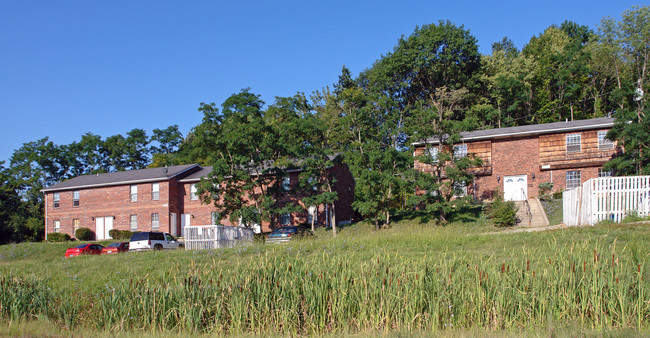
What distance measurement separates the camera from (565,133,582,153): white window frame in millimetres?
33969

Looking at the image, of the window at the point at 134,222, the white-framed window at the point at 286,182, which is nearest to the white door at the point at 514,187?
the white-framed window at the point at 286,182

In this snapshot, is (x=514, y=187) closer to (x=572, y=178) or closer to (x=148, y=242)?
(x=572, y=178)

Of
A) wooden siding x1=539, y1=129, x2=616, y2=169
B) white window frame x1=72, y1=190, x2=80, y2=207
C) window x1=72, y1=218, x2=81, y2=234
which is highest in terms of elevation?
wooden siding x1=539, y1=129, x2=616, y2=169

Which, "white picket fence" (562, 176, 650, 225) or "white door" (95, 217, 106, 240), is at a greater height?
"white picket fence" (562, 176, 650, 225)

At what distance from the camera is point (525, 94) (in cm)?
4912

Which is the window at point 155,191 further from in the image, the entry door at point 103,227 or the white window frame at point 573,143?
the white window frame at point 573,143

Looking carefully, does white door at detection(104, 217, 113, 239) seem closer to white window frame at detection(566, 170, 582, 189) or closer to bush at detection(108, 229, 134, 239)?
A: bush at detection(108, 229, 134, 239)

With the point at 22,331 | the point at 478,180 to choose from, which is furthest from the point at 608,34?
the point at 22,331

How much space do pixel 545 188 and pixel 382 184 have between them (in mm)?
11940

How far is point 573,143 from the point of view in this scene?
1346 inches

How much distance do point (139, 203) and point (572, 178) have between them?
3415 centimetres

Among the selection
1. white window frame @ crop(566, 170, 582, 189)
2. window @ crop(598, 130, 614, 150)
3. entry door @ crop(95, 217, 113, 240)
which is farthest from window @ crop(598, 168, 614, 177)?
entry door @ crop(95, 217, 113, 240)

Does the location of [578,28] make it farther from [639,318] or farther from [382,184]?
[639,318]

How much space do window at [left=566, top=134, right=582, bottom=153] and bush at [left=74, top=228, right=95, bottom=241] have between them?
1531 inches
